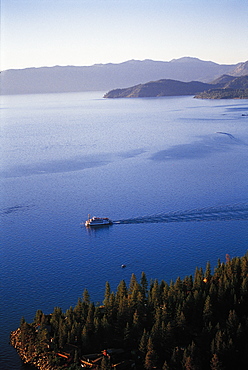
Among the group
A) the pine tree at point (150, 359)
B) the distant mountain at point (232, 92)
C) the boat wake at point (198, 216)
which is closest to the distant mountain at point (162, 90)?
the distant mountain at point (232, 92)

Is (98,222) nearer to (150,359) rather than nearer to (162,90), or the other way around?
(150,359)

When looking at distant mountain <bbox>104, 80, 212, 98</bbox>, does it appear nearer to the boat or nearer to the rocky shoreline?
the boat

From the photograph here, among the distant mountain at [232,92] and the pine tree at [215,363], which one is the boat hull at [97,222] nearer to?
the pine tree at [215,363]

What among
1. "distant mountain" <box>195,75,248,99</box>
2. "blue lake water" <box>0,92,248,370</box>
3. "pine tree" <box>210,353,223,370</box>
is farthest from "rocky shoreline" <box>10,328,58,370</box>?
"distant mountain" <box>195,75,248,99</box>

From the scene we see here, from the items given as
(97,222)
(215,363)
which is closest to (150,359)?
(215,363)

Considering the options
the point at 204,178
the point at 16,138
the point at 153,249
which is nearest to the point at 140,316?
the point at 153,249

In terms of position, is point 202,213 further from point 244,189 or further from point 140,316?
point 140,316

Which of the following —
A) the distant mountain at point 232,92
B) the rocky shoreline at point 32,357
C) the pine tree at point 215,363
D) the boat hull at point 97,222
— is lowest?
the rocky shoreline at point 32,357
